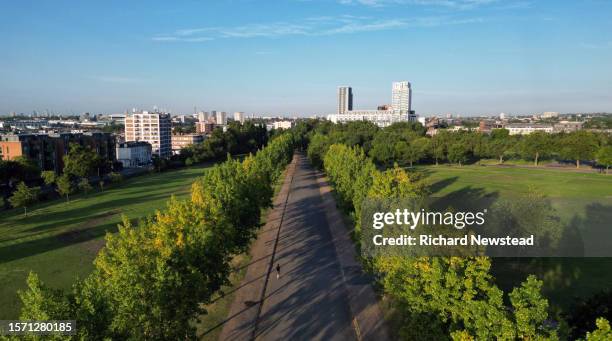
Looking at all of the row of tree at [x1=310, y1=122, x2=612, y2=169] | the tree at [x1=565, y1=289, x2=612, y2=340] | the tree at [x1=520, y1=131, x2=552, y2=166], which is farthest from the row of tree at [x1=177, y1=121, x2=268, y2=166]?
the tree at [x1=565, y1=289, x2=612, y2=340]

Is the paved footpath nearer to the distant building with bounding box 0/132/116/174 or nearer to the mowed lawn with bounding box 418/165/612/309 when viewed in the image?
the mowed lawn with bounding box 418/165/612/309

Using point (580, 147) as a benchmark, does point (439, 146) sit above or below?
below

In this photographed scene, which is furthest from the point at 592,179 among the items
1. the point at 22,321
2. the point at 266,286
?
the point at 22,321

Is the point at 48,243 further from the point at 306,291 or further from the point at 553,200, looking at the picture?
the point at 553,200

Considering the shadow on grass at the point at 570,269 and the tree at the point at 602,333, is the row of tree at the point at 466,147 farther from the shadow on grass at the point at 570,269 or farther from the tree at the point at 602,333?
the tree at the point at 602,333

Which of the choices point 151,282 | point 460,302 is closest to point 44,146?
point 151,282

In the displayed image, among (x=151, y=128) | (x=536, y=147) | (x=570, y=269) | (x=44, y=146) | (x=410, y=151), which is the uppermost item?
(x=151, y=128)

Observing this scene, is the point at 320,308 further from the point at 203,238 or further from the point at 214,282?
the point at 203,238
